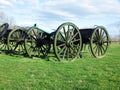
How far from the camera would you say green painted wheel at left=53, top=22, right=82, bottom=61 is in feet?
38.3

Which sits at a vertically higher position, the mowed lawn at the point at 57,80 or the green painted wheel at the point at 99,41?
the green painted wheel at the point at 99,41

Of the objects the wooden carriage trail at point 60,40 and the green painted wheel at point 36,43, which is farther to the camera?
the green painted wheel at point 36,43

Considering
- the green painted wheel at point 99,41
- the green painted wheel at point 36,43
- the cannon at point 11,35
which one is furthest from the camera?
the cannon at point 11,35

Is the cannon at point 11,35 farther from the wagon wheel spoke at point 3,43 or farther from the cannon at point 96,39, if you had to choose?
the cannon at point 96,39

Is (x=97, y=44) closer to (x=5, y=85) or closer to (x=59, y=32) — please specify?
(x=59, y=32)

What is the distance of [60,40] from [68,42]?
0.61m

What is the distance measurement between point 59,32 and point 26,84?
202 inches

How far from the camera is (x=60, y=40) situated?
11641mm

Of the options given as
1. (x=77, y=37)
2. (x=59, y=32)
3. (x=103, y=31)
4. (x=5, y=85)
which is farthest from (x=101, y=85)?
(x=103, y=31)

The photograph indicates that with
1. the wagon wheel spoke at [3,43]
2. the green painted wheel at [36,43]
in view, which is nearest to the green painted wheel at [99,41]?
the green painted wheel at [36,43]

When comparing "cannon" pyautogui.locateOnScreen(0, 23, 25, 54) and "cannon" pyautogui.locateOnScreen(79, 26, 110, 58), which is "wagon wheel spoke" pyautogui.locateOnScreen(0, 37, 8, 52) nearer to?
"cannon" pyautogui.locateOnScreen(0, 23, 25, 54)

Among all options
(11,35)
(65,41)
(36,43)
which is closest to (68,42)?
(65,41)

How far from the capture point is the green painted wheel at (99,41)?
13777mm

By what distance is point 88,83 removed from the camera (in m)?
6.89
